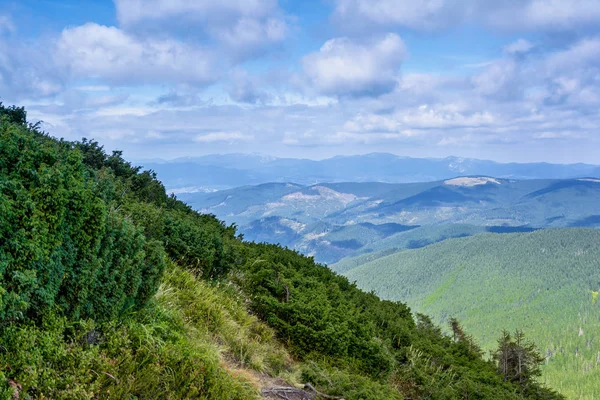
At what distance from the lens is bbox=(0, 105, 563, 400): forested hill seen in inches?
144

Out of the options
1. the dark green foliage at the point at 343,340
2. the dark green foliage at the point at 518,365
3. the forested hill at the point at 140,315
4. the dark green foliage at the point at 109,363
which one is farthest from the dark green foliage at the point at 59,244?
the dark green foliage at the point at 518,365

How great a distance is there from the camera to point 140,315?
5148 mm

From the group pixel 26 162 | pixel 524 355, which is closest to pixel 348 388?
pixel 26 162

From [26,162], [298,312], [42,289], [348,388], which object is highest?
[26,162]

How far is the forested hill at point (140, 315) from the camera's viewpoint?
3.65 m

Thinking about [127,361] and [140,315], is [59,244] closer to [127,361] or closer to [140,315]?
[127,361]

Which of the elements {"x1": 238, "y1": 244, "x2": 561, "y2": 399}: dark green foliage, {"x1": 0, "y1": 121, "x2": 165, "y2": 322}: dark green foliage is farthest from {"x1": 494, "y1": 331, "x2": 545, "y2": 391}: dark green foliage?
{"x1": 0, "y1": 121, "x2": 165, "y2": 322}: dark green foliage

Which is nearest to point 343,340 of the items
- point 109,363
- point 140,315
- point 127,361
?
point 140,315

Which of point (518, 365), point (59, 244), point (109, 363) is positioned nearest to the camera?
point (59, 244)

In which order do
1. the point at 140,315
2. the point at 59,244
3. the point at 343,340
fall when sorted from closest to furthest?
the point at 59,244
the point at 140,315
the point at 343,340

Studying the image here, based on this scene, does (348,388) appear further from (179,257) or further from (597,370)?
(597,370)

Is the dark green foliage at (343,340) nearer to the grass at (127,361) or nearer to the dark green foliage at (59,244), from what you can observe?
the grass at (127,361)

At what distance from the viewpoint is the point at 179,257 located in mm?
8766

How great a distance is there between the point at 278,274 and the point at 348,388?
380 centimetres
